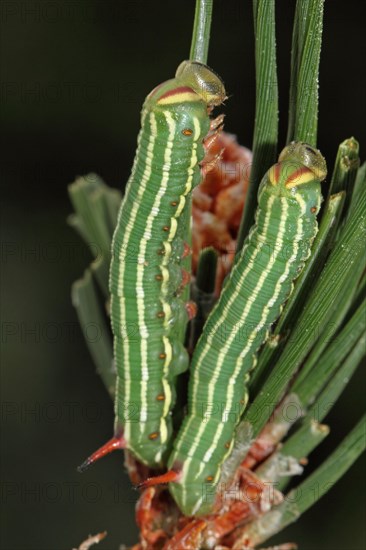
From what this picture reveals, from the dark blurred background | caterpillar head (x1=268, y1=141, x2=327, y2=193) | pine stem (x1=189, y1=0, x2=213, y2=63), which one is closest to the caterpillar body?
caterpillar head (x1=268, y1=141, x2=327, y2=193)

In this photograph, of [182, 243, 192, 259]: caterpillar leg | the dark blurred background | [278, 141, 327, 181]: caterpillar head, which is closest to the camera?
[278, 141, 327, 181]: caterpillar head

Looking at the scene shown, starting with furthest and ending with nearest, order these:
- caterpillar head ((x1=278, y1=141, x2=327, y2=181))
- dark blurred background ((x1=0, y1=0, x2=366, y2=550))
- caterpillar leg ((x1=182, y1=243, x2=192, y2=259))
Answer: dark blurred background ((x1=0, y1=0, x2=366, y2=550)) → caterpillar leg ((x1=182, y1=243, x2=192, y2=259)) → caterpillar head ((x1=278, y1=141, x2=327, y2=181))

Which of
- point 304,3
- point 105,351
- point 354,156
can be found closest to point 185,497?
point 105,351

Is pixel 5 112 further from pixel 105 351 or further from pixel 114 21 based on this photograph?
pixel 105 351

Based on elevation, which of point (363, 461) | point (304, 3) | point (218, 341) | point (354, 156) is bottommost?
point (363, 461)

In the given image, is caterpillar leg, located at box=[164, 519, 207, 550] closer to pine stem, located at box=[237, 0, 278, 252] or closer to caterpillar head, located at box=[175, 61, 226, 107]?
pine stem, located at box=[237, 0, 278, 252]

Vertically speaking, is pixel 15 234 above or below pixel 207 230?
below

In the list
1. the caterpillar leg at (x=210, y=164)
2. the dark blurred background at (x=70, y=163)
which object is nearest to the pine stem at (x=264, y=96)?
the caterpillar leg at (x=210, y=164)

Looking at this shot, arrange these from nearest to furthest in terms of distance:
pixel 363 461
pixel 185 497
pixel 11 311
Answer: pixel 185 497 < pixel 363 461 < pixel 11 311

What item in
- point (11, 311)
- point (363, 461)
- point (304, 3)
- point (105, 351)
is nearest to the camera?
point (304, 3)
